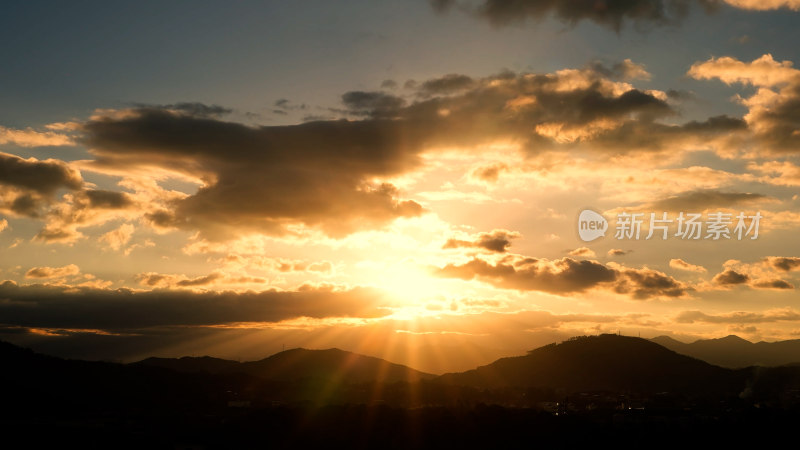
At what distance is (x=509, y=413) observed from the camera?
13762 centimetres

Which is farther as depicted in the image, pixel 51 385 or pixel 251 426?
pixel 51 385

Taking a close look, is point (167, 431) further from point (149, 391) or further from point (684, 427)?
point (684, 427)

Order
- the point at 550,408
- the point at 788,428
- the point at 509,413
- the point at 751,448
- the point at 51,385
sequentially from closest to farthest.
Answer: the point at 751,448 < the point at 788,428 < the point at 509,413 < the point at 51,385 < the point at 550,408

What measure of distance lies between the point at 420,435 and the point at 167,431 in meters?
49.8

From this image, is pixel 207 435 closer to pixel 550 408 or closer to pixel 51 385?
pixel 51 385

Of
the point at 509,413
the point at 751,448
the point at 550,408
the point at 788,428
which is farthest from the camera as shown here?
the point at 550,408

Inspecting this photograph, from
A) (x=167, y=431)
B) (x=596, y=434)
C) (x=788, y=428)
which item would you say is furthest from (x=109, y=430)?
(x=788, y=428)

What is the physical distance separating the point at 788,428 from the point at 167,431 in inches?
4767

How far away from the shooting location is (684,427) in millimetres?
128250

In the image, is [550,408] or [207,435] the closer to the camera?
[207,435]

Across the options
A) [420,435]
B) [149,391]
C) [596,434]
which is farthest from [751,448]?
[149,391]

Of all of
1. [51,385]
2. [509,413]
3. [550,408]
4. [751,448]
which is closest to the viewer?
[751,448]

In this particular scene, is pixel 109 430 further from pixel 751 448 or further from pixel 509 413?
pixel 751 448

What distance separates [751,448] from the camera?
380ft
